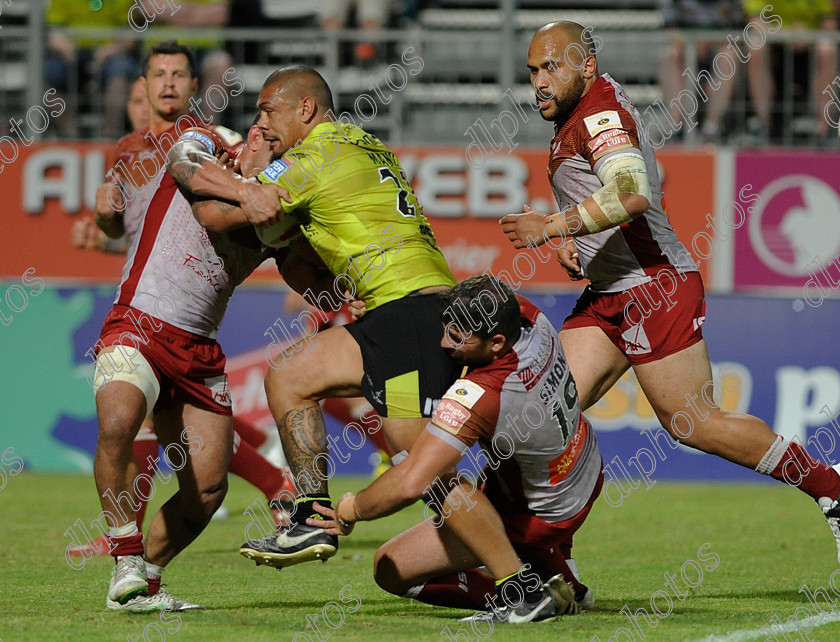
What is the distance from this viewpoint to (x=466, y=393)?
5.37 metres

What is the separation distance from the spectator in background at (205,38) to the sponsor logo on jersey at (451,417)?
9.43 metres

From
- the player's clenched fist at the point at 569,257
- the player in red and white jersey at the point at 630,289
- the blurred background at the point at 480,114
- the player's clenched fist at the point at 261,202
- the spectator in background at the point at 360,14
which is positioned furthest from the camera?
the spectator in background at the point at 360,14

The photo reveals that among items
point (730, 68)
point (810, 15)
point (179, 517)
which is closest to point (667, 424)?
point (179, 517)

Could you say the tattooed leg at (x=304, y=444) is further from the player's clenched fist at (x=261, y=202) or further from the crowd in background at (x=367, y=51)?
the crowd in background at (x=367, y=51)

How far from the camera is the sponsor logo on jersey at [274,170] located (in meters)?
5.73

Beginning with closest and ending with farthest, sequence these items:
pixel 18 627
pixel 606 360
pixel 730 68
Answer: pixel 18 627 → pixel 606 360 → pixel 730 68

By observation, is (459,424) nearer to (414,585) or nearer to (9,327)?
(414,585)

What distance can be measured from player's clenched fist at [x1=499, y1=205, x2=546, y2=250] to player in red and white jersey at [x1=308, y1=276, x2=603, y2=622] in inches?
14.1

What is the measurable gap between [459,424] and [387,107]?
32.7ft

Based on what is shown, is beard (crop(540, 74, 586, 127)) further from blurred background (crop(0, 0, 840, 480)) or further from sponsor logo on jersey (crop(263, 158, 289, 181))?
blurred background (crop(0, 0, 840, 480))

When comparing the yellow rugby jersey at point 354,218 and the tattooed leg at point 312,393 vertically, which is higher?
the yellow rugby jersey at point 354,218

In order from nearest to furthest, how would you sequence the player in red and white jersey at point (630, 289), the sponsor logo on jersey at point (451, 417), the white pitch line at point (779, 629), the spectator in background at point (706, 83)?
1. the white pitch line at point (779, 629)
2. the sponsor logo on jersey at point (451, 417)
3. the player in red and white jersey at point (630, 289)
4. the spectator in background at point (706, 83)

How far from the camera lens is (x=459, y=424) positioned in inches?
209

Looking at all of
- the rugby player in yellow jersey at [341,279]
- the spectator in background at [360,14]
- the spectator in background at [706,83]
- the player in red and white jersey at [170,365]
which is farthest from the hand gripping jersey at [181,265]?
the spectator in background at [360,14]
